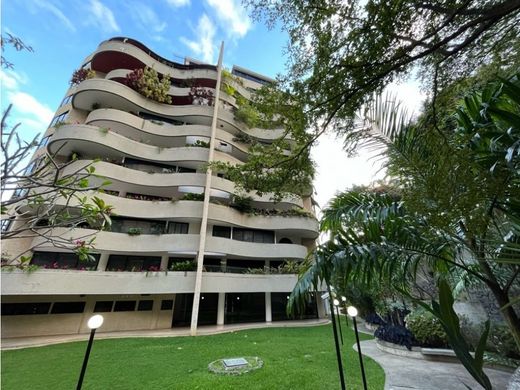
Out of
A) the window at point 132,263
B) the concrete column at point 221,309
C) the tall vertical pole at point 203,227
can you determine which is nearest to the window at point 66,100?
the tall vertical pole at point 203,227

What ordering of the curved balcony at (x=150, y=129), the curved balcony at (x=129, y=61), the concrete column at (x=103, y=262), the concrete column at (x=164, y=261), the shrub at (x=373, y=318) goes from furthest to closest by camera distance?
the curved balcony at (x=129, y=61) → the curved balcony at (x=150, y=129) → the concrete column at (x=164, y=261) → the concrete column at (x=103, y=262) → the shrub at (x=373, y=318)

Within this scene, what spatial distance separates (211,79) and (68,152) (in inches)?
427

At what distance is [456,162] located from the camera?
2102mm

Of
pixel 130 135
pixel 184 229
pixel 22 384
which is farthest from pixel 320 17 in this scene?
pixel 130 135

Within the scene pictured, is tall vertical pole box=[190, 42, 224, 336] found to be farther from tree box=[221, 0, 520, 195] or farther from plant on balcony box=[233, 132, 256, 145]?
tree box=[221, 0, 520, 195]

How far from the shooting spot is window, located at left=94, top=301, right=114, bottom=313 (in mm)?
12055

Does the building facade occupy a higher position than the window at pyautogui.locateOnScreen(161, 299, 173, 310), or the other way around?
the building facade

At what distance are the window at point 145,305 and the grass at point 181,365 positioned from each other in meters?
3.33

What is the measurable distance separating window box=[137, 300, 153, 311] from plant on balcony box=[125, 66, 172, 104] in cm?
1314

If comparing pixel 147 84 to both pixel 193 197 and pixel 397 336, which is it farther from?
pixel 397 336

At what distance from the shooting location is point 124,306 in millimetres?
12492

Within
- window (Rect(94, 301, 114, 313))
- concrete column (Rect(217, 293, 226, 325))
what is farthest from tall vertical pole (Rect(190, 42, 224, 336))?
window (Rect(94, 301, 114, 313))

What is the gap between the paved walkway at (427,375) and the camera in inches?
187

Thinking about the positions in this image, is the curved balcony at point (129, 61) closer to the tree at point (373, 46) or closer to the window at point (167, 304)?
the window at point (167, 304)
